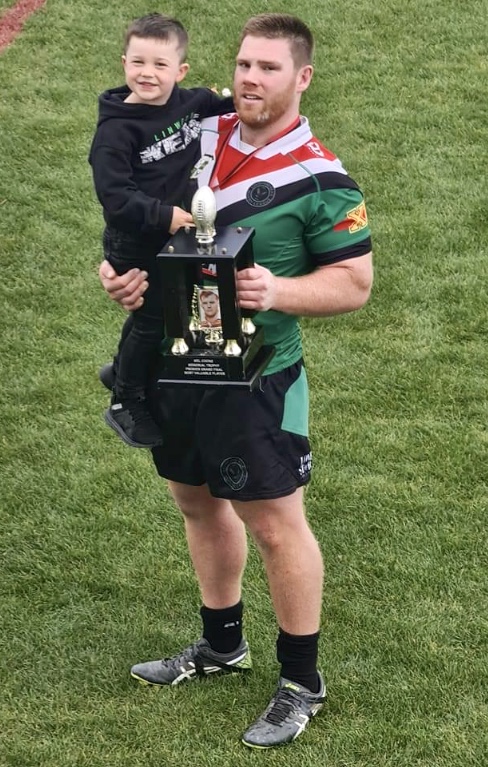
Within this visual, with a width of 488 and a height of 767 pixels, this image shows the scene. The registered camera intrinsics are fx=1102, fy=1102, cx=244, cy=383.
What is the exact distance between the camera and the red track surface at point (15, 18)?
10.4 meters

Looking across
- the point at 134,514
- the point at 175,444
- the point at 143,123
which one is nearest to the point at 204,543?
the point at 175,444

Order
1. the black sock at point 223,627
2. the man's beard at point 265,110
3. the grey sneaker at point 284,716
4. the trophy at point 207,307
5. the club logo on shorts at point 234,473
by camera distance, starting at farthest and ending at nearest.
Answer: the black sock at point 223,627
the grey sneaker at point 284,716
the club logo on shorts at point 234,473
the man's beard at point 265,110
the trophy at point 207,307

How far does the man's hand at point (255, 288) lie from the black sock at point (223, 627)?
1.41 meters

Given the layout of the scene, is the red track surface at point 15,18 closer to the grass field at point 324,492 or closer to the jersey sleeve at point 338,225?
the grass field at point 324,492

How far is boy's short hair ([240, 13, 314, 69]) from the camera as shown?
324 centimetres

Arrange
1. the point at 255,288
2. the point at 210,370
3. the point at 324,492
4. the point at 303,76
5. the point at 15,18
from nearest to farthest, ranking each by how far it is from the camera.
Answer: the point at 255,288 < the point at 210,370 < the point at 303,76 < the point at 324,492 < the point at 15,18

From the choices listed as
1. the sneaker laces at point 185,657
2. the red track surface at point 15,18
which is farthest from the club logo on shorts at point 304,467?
the red track surface at point 15,18

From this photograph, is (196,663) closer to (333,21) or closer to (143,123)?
(143,123)

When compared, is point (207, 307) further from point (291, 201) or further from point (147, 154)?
point (147, 154)

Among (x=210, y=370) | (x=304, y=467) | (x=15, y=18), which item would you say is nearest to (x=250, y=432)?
(x=304, y=467)

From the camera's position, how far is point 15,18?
10.7 m

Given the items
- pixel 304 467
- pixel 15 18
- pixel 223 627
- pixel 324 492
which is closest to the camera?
pixel 304 467

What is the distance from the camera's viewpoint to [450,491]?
4.98 meters

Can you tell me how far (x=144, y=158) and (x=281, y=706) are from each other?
191cm
